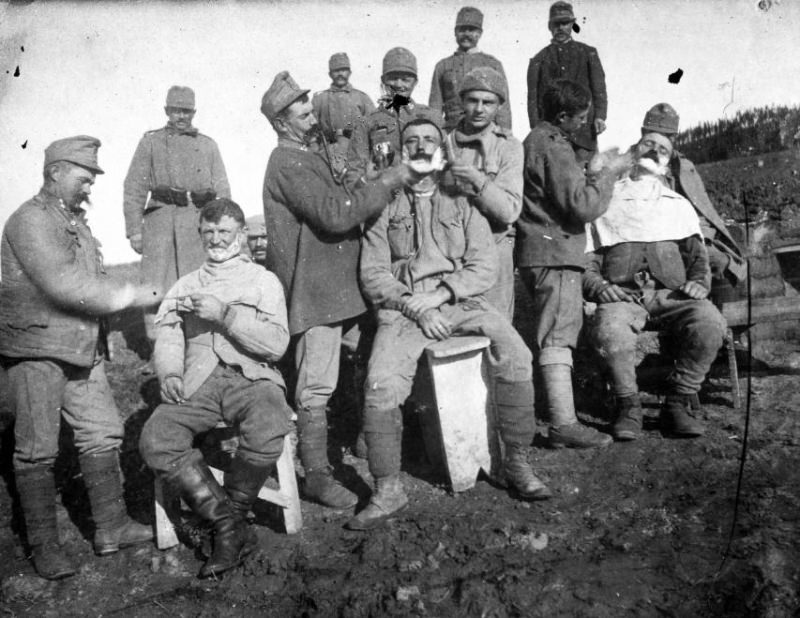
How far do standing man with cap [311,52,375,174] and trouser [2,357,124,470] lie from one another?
351cm

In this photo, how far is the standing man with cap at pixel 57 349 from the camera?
369cm

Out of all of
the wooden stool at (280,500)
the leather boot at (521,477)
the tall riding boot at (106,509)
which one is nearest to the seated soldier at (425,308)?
the leather boot at (521,477)

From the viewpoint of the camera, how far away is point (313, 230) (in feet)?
13.9

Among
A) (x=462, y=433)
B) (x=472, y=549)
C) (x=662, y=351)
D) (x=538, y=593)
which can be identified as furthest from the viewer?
(x=662, y=351)

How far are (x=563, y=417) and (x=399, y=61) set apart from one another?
10.2ft

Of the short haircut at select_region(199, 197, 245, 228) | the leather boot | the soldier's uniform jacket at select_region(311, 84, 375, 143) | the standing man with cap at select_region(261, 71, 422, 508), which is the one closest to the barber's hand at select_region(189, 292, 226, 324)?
the short haircut at select_region(199, 197, 245, 228)

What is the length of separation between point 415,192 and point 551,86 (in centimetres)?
131

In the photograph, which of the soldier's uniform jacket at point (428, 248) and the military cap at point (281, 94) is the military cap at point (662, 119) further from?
the military cap at point (281, 94)

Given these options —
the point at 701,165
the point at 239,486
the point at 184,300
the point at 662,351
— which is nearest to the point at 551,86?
the point at 662,351

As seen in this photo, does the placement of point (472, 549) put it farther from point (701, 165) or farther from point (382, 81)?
point (701, 165)

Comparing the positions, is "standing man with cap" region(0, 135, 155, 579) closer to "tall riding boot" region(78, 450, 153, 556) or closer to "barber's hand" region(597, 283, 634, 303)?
"tall riding boot" region(78, 450, 153, 556)

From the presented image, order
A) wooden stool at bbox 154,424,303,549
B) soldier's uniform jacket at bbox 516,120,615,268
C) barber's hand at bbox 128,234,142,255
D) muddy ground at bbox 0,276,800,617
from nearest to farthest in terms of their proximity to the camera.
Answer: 1. muddy ground at bbox 0,276,800,617
2. wooden stool at bbox 154,424,303,549
3. soldier's uniform jacket at bbox 516,120,615,268
4. barber's hand at bbox 128,234,142,255

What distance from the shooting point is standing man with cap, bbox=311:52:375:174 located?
22.2 feet

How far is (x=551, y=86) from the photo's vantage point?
4719mm
